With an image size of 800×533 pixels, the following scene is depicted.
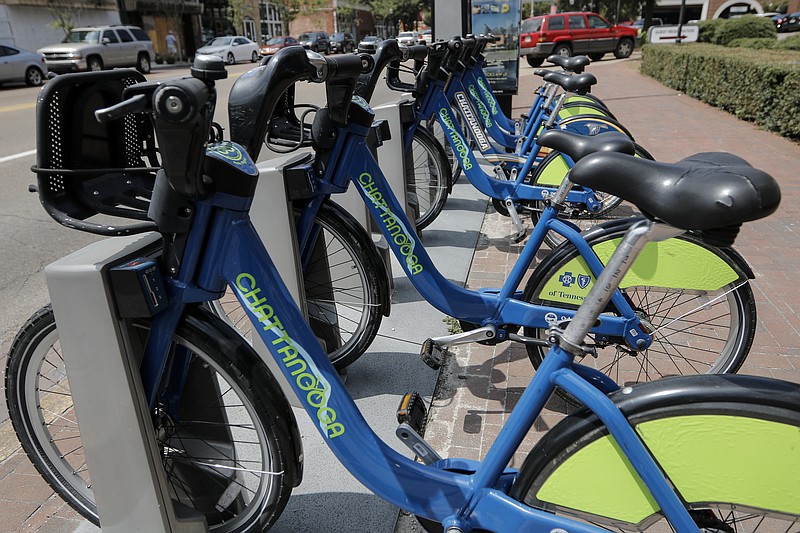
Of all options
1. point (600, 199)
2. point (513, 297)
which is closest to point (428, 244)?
point (600, 199)

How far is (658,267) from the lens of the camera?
8.95 ft

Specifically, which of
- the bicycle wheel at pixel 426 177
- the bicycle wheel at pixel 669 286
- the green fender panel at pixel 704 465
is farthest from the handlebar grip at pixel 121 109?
the bicycle wheel at pixel 426 177

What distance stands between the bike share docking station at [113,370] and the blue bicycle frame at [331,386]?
79 millimetres

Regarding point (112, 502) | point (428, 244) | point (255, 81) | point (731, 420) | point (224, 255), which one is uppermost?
point (255, 81)

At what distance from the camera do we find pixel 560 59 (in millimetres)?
5879

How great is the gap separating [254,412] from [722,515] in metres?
1.30

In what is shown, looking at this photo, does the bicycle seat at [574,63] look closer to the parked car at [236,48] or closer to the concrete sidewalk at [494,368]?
the concrete sidewalk at [494,368]

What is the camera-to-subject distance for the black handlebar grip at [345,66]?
2.33m

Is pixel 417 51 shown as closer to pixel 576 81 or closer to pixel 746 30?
pixel 576 81

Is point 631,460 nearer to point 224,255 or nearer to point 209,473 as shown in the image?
point 224,255

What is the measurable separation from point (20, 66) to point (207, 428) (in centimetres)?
2162

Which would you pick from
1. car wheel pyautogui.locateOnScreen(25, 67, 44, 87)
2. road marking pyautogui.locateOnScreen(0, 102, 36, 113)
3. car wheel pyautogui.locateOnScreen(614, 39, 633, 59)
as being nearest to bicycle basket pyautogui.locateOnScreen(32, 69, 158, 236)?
road marking pyautogui.locateOnScreen(0, 102, 36, 113)

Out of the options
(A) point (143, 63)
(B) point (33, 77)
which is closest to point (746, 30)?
(A) point (143, 63)

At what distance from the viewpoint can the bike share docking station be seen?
1.68 metres
